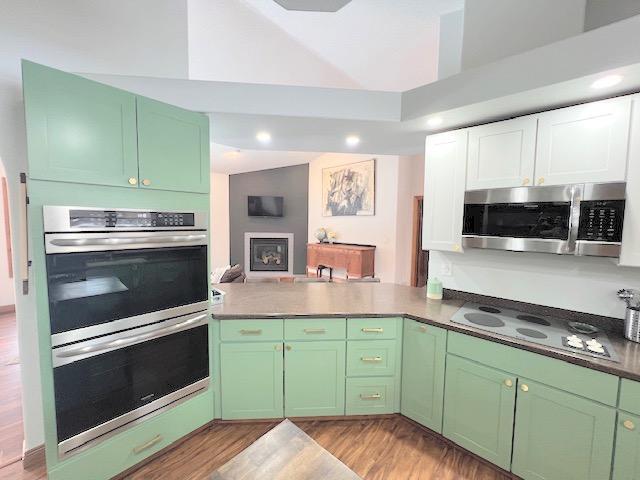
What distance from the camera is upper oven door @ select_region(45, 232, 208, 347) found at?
1379 mm

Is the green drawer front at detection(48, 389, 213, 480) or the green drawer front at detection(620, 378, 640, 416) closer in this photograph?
the green drawer front at detection(620, 378, 640, 416)

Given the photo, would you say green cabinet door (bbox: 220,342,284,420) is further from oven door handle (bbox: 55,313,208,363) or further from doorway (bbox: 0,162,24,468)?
doorway (bbox: 0,162,24,468)

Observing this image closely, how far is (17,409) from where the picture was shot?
2.29m

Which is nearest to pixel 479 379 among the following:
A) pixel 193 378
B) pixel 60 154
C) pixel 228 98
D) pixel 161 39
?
pixel 193 378

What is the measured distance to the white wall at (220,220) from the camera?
7.47 meters

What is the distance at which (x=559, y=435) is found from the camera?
4.84ft

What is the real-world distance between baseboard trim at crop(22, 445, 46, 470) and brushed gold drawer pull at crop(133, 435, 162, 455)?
674mm

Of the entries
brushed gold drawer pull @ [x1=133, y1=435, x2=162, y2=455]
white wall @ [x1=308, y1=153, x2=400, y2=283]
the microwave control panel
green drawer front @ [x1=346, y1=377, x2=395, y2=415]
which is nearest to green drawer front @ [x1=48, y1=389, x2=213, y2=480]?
brushed gold drawer pull @ [x1=133, y1=435, x2=162, y2=455]

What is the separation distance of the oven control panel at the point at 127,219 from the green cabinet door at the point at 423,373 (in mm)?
1726

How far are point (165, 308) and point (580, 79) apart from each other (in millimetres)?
2584

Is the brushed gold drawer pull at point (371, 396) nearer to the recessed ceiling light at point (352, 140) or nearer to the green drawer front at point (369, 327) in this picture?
the green drawer front at point (369, 327)

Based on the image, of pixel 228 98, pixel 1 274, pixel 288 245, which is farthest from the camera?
pixel 288 245

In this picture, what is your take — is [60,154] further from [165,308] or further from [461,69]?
[461,69]

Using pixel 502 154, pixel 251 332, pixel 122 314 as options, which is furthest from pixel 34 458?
pixel 502 154
